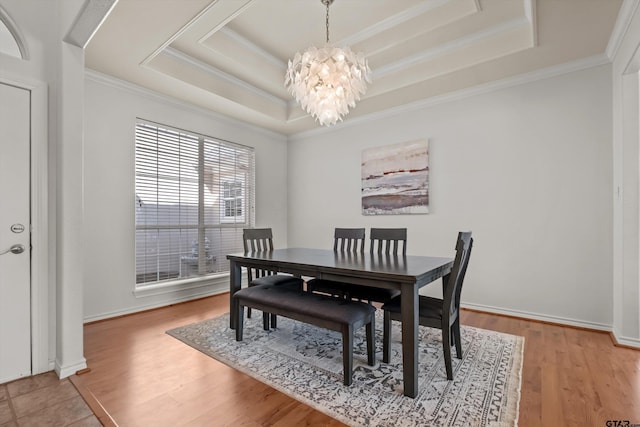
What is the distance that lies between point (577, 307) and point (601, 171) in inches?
54.1

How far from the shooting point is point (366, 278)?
2084mm

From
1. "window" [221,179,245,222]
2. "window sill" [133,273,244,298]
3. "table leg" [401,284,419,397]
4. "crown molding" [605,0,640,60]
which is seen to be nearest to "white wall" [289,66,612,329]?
"crown molding" [605,0,640,60]

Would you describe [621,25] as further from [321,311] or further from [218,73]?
[218,73]

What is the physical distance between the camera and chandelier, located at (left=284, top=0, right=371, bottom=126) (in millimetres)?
2521

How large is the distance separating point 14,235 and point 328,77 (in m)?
2.59

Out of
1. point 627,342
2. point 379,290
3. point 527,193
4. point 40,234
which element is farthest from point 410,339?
point 40,234

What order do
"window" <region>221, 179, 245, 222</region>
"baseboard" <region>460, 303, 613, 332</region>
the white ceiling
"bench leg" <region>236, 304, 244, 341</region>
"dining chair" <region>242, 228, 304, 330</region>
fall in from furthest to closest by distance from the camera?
"window" <region>221, 179, 245, 222</region>, "dining chair" <region>242, 228, 304, 330</region>, "baseboard" <region>460, 303, 613, 332</region>, "bench leg" <region>236, 304, 244, 341</region>, the white ceiling

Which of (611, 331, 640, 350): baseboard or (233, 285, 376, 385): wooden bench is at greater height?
(233, 285, 376, 385): wooden bench

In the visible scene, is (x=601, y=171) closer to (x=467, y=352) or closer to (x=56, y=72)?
(x=467, y=352)

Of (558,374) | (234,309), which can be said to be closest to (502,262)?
(558,374)

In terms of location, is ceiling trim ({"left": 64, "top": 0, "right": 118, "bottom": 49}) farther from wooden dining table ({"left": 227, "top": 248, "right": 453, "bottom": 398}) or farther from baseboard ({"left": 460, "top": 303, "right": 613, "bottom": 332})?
baseboard ({"left": 460, "top": 303, "right": 613, "bottom": 332})

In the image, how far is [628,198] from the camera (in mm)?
2578

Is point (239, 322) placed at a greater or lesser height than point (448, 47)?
lesser

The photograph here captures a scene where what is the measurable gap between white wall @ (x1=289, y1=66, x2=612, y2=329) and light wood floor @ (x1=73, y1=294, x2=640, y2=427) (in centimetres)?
52
